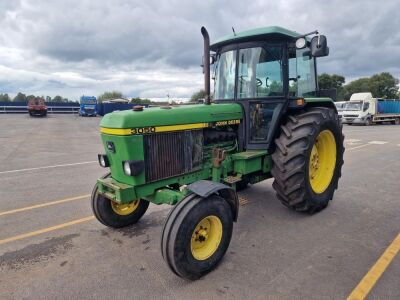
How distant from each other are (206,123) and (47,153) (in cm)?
811

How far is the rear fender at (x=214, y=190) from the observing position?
314cm

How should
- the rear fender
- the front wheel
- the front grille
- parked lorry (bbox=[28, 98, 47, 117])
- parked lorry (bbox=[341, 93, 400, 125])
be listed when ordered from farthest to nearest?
parked lorry (bbox=[28, 98, 47, 117])
parked lorry (bbox=[341, 93, 400, 125])
the front grille
the rear fender
the front wheel

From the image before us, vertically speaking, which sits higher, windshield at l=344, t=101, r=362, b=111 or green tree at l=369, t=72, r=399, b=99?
green tree at l=369, t=72, r=399, b=99

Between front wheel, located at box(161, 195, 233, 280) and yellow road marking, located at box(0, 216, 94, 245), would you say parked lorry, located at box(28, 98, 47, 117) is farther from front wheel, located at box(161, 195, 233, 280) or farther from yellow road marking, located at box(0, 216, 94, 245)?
front wheel, located at box(161, 195, 233, 280)

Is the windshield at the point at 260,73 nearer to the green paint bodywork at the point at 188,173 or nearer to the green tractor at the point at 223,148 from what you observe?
the green tractor at the point at 223,148

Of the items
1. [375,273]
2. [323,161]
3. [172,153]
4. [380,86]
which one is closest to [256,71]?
[172,153]

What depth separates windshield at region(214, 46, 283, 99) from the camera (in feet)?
14.4

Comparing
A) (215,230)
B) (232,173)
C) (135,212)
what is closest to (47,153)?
(135,212)

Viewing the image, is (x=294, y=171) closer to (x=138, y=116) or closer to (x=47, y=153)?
(x=138, y=116)

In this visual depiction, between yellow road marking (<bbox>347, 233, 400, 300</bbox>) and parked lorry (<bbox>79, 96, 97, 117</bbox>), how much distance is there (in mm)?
33253

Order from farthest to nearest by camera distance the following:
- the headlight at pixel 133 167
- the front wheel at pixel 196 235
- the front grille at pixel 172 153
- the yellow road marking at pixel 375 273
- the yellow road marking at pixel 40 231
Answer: the yellow road marking at pixel 40 231
the front grille at pixel 172 153
the headlight at pixel 133 167
the front wheel at pixel 196 235
the yellow road marking at pixel 375 273

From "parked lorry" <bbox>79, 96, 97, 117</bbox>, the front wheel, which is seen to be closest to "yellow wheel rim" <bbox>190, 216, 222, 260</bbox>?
the front wheel

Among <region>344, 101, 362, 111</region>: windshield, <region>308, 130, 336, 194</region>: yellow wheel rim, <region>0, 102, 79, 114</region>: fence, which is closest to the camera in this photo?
<region>308, 130, 336, 194</region>: yellow wheel rim

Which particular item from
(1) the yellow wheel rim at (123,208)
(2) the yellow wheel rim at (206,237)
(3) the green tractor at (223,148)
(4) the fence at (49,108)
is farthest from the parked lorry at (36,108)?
(2) the yellow wheel rim at (206,237)
